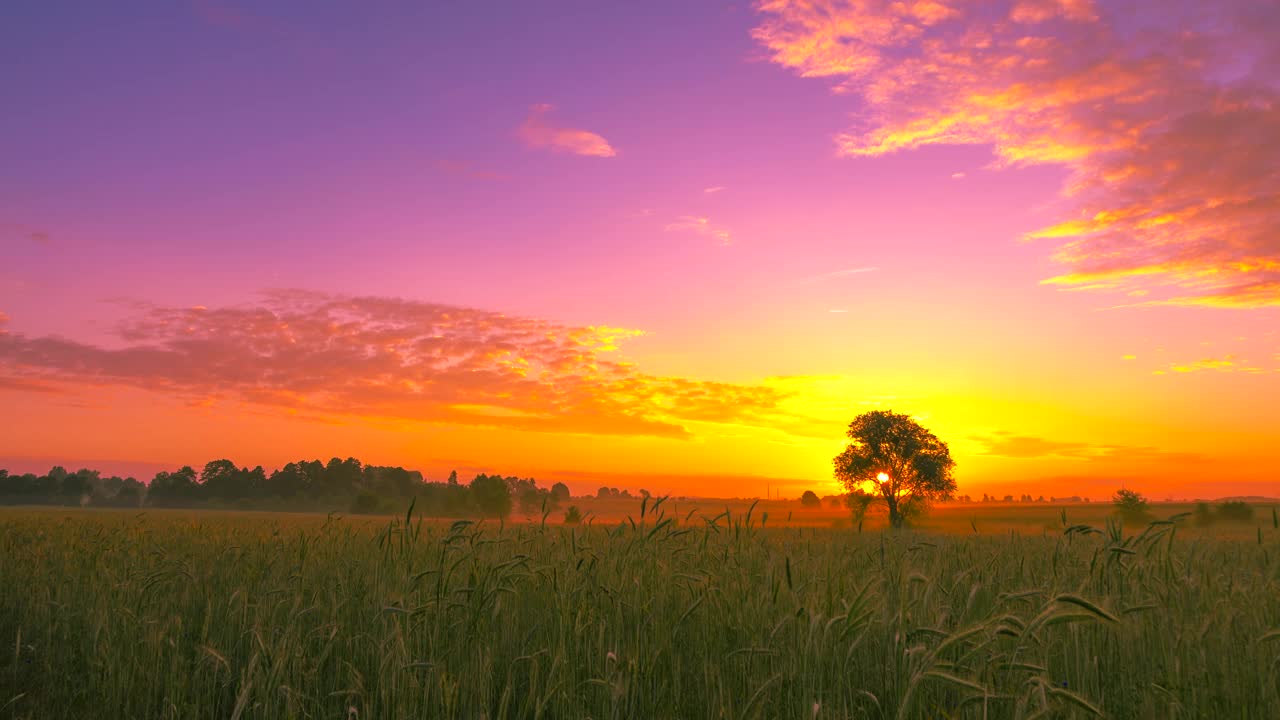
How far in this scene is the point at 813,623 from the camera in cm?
319

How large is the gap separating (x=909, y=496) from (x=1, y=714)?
62003 millimetres

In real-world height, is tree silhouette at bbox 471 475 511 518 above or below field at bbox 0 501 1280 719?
below

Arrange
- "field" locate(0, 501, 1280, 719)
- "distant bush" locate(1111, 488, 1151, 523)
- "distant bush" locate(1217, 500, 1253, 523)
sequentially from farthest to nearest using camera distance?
"distant bush" locate(1111, 488, 1151, 523) → "distant bush" locate(1217, 500, 1253, 523) → "field" locate(0, 501, 1280, 719)

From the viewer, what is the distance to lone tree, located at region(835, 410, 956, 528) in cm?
5969

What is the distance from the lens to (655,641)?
487 centimetres

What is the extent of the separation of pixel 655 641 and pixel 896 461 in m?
60.3

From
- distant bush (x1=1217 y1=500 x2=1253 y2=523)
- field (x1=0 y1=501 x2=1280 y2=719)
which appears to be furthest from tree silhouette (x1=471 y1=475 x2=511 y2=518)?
field (x1=0 y1=501 x2=1280 y2=719)

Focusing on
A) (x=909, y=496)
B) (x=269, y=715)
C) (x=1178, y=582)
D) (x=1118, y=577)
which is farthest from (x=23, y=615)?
(x=909, y=496)

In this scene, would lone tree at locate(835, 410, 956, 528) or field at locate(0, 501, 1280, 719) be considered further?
lone tree at locate(835, 410, 956, 528)

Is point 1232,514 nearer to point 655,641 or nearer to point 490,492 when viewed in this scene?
point 655,641

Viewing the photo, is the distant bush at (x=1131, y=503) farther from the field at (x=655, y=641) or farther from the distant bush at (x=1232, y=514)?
the field at (x=655, y=641)

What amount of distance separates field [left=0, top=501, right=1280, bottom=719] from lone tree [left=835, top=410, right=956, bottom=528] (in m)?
54.7

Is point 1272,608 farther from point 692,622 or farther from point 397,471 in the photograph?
point 397,471

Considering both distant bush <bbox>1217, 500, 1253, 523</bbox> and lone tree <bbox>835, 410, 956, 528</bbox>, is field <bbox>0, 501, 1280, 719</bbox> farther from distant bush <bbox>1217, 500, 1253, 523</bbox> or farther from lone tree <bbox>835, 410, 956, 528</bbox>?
lone tree <bbox>835, 410, 956, 528</bbox>
